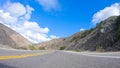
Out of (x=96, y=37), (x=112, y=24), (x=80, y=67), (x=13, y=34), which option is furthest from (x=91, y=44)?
(x=13, y=34)

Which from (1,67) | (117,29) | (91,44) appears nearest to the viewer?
(1,67)

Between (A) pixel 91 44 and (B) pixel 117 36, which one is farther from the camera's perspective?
(A) pixel 91 44

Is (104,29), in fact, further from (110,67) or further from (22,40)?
(22,40)

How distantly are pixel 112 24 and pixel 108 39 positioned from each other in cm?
878

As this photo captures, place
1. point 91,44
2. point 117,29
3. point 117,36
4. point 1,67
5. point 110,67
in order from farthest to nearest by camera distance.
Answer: point 91,44 → point 117,29 → point 117,36 → point 110,67 → point 1,67

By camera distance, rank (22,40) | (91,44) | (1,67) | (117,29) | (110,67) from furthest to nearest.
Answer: (22,40)
(91,44)
(117,29)
(110,67)
(1,67)

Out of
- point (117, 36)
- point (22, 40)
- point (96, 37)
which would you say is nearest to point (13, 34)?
point (22, 40)

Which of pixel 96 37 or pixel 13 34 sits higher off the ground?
pixel 13 34

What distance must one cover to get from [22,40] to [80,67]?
191 m

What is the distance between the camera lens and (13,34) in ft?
593

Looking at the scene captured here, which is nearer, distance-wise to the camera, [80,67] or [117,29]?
[80,67]

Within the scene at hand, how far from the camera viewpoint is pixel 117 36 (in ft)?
201

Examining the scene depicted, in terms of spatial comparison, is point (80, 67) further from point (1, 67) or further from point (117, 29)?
point (117, 29)

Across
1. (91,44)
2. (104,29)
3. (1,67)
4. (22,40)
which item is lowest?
(1,67)
